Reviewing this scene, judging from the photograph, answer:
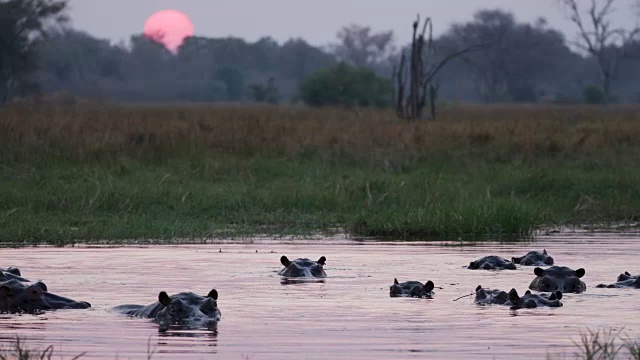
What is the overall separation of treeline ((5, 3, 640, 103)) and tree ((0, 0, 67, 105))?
17799 millimetres

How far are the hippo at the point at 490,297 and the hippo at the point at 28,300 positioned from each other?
2529mm

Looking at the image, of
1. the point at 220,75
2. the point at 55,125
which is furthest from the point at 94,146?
the point at 220,75

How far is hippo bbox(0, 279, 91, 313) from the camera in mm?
8680

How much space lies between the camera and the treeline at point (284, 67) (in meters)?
76.9

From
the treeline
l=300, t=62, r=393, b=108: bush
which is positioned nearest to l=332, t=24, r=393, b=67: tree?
the treeline

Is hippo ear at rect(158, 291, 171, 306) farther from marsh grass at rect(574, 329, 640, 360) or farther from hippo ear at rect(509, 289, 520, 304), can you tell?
marsh grass at rect(574, 329, 640, 360)

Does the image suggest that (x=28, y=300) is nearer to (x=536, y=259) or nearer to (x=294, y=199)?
(x=536, y=259)

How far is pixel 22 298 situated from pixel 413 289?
2.56m

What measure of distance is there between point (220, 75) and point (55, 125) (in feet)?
226

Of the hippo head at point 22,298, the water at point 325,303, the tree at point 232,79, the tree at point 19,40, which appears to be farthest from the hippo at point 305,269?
the tree at point 232,79

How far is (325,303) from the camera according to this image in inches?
Answer: 362

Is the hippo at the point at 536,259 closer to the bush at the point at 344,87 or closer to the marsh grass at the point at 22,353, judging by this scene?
the marsh grass at the point at 22,353

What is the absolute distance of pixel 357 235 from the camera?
14.2 metres

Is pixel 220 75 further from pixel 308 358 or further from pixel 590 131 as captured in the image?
pixel 308 358
